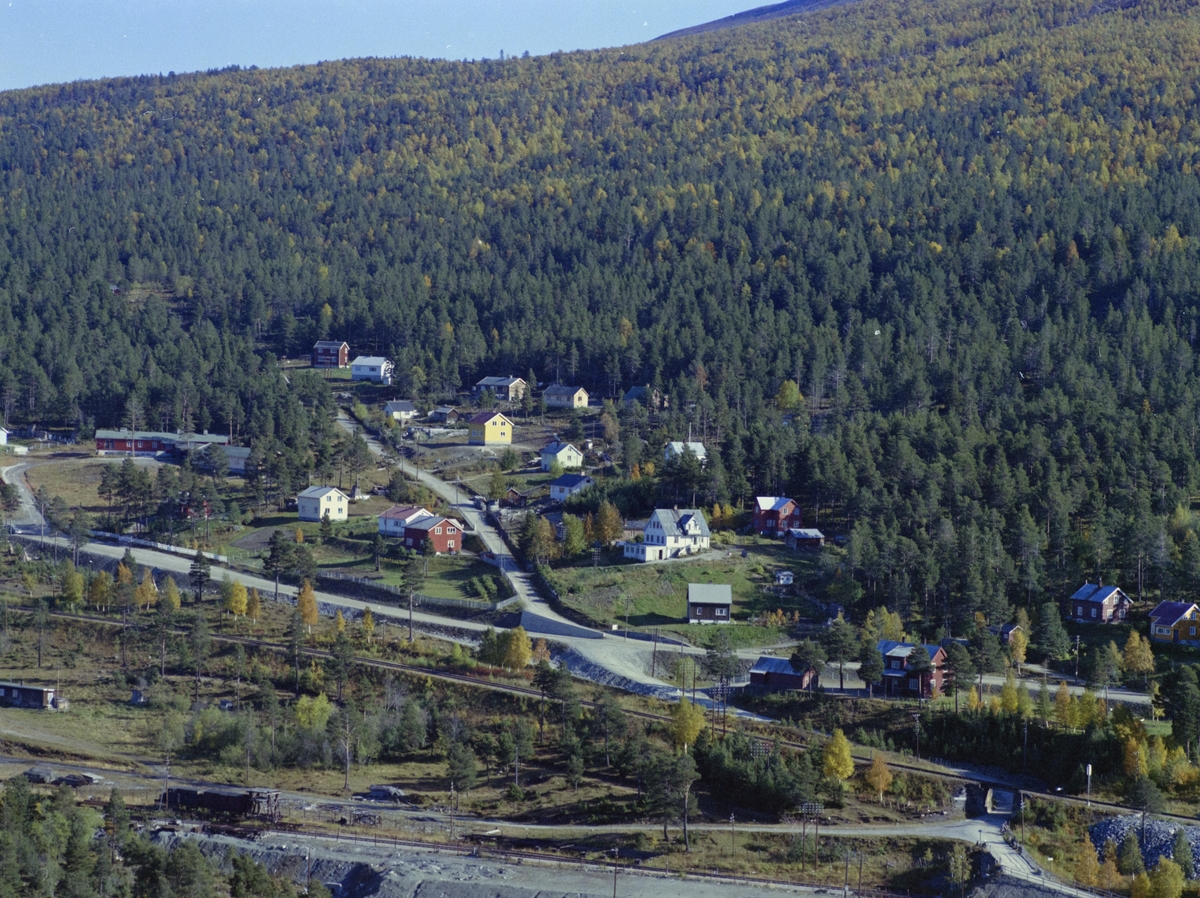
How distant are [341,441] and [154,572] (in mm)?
21696

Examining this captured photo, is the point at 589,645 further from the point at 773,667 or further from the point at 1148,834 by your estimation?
the point at 1148,834

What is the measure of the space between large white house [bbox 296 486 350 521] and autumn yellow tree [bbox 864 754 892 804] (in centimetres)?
4164

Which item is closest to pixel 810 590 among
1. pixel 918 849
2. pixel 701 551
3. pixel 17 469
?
pixel 701 551

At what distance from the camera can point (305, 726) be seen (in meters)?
66.2

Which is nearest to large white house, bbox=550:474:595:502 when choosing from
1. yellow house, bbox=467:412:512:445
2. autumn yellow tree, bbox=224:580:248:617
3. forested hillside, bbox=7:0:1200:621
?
forested hillside, bbox=7:0:1200:621

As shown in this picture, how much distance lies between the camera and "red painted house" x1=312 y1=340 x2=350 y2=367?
134 m

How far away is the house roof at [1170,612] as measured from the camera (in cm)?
7071

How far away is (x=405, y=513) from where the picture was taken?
8669cm

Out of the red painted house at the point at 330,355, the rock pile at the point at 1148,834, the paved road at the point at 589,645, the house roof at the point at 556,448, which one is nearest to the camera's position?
the rock pile at the point at 1148,834

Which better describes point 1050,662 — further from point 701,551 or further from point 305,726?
point 305,726

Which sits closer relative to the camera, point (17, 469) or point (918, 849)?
point (918, 849)

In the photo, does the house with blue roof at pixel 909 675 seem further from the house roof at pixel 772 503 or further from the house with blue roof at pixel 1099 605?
the house roof at pixel 772 503

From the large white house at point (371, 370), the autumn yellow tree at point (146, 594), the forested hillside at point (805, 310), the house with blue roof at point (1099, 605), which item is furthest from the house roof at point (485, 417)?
the house with blue roof at point (1099, 605)

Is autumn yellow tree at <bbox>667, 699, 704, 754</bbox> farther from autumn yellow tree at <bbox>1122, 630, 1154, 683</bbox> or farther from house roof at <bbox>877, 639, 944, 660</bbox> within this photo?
autumn yellow tree at <bbox>1122, 630, 1154, 683</bbox>
